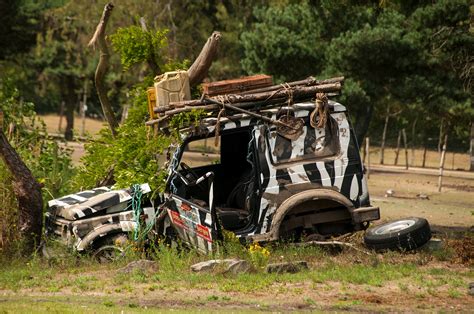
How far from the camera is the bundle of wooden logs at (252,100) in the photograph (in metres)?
14.6

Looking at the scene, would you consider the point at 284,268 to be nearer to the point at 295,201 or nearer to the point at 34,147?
the point at 295,201

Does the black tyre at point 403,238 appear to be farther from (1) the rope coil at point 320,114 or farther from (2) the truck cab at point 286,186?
(1) the rope coil at point 320,114

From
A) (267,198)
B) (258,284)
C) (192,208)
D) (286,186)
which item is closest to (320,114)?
(286,186)

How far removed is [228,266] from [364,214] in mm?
2715

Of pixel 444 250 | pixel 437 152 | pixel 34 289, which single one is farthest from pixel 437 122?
pixel 34 289

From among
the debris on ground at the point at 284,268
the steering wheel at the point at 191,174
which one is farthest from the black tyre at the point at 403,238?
the steering wheel at the point at 191,174

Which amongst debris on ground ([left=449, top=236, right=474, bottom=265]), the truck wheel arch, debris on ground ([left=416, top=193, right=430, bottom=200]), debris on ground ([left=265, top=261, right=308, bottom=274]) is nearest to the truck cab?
the truck wheel arch

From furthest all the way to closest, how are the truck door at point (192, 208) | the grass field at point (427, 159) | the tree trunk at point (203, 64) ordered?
1. the grass field at point (427, 159)
2. the tree trunk at point (203, 64)
3. the truck door at point (192, 208)

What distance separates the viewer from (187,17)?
4534cm

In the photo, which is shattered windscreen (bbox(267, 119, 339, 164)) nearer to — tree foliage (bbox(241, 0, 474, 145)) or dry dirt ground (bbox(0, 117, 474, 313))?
dry dirt ground (bbox(0, 117, 474, 313))

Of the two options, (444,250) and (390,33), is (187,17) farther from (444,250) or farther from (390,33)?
(444,250)

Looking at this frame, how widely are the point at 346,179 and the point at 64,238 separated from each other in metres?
4.38

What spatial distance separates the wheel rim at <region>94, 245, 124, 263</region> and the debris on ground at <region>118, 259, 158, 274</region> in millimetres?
843

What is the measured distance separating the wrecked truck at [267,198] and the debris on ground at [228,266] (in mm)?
868
